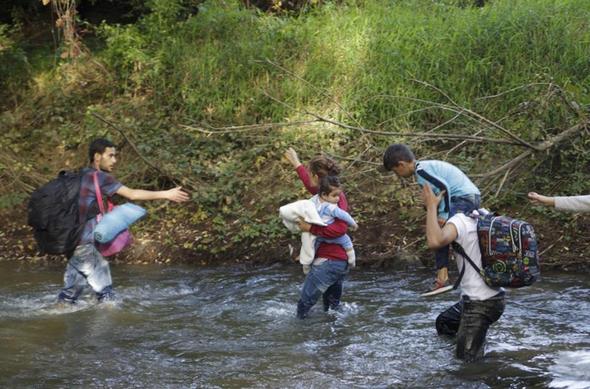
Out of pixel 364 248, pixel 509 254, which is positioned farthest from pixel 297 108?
pixel 509 254

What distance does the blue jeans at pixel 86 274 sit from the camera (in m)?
8.23

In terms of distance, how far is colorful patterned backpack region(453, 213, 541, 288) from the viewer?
19.2 feet

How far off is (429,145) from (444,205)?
18.2 ft

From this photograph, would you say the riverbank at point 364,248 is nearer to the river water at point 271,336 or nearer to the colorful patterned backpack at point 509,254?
the river water at point 271,336

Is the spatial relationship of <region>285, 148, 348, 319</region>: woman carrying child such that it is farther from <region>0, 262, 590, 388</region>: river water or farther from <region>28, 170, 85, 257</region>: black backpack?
<region>28, 170, 85, 257</region>: black backpack

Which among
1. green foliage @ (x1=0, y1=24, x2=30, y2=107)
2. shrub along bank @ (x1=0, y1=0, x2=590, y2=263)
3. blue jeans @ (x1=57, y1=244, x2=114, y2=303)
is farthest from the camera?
green foliage @ (x1=0, y1=24, x2=30, y2=107)

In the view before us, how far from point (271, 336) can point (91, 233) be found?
2.07 metres

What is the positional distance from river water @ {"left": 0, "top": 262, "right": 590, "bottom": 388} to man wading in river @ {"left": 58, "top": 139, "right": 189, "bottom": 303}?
33 centimetres

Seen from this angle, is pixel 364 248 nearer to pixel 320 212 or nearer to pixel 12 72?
pixel 320 212

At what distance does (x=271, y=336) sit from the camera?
25.1 feet

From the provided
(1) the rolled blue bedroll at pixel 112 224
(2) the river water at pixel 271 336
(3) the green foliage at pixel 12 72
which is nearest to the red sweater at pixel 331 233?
(2) the river water at pixel 271 336

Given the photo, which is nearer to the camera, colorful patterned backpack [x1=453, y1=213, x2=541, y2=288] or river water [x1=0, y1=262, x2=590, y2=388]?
colorful patterned backpack [x1=453, y1=213, x2=541, y2=288]

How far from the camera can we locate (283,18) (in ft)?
49.1

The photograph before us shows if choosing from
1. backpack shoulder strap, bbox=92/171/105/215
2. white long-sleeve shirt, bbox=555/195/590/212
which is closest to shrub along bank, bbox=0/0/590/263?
backpack shoulder strap, bbox=92/171/105/215
